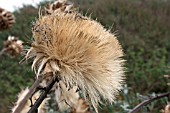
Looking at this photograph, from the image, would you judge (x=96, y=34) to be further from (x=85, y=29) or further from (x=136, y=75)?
(x=136, y=75)

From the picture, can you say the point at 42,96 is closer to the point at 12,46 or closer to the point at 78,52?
the point at 78,52

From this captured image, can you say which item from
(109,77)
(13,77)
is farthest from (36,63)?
(13,77)

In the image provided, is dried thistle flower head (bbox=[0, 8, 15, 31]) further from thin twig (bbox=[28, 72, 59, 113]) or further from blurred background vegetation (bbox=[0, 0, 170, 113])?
blurred background vegetation (bbox=[0, 0, 170, 113])

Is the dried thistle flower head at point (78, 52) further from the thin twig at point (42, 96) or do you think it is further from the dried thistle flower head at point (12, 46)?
the dried thistle flower head at point (12, 46)

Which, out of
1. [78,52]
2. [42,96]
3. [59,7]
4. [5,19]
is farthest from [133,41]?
[42,96]

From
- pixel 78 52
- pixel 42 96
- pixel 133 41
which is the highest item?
pixel 133 41

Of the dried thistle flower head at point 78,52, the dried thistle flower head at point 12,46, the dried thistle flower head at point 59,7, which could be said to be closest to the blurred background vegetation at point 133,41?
the dried thistle flower head at point 12,46

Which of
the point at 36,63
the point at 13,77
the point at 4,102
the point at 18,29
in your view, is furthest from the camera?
the point at 18,29

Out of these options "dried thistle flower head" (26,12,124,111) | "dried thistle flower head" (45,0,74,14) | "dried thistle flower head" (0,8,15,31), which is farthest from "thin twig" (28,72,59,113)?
"dried thistle flower head" (0,8,15,31)
